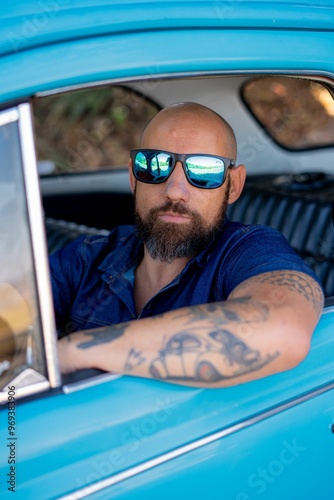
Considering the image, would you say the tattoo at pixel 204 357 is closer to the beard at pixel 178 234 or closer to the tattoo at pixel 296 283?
the tattoo at pixel 296 283

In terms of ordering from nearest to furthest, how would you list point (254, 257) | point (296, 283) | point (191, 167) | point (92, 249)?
point (296, 283) → point (254, 257) → point (191, 167) → point (92, 249)

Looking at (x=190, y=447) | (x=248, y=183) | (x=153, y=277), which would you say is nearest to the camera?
(x=190, y=447)

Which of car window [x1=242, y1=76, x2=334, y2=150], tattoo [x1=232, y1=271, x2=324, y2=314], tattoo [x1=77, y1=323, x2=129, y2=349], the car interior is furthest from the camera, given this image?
car window [x1=242, y1=76, x2=334, y2=150]

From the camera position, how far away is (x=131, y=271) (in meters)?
2.08

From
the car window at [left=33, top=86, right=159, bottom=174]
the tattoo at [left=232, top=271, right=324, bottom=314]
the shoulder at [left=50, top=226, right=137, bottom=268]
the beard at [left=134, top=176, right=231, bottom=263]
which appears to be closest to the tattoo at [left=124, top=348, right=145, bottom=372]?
the tattoo at [left=232, top=271, right=324, bottom=314]

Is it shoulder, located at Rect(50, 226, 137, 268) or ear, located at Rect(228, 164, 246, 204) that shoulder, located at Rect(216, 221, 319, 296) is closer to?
ear, located at Rect(228, 164, 246, 204)

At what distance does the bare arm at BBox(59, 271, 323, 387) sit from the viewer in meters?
1.27

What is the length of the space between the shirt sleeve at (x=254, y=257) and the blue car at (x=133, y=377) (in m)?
0.15

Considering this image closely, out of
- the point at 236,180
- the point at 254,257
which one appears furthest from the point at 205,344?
the point at 236,180

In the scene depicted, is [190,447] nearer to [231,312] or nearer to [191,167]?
[231,312]

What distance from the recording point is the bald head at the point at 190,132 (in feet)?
6.21

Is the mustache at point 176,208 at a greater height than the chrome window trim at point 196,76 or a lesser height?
lesser

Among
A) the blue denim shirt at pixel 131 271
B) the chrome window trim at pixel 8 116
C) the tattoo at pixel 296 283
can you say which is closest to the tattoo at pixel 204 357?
the tattoo at pixel 296 283

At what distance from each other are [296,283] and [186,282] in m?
0.46
